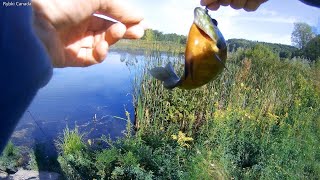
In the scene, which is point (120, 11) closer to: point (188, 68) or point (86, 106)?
point (188, 68)

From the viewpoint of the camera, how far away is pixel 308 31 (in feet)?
51.9

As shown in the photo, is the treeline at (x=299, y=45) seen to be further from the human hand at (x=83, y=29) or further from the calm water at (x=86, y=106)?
the human hand at (x=83, y=29)

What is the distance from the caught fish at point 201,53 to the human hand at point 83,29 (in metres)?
0.16

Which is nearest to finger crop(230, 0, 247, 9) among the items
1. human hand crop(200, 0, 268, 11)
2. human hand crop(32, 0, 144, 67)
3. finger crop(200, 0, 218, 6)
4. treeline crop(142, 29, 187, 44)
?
human hand crop(200, 0, 268, 11)

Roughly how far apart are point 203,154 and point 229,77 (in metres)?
2.29

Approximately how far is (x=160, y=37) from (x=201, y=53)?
15.3ft

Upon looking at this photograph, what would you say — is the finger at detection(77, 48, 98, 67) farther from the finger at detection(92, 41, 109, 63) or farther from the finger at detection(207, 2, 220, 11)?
the finger at detection(207, 2, 220, 11)

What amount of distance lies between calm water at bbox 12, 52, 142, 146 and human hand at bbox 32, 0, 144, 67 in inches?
152

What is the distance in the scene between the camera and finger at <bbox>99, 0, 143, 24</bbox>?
110 cm

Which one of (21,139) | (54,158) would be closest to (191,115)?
(54,158)

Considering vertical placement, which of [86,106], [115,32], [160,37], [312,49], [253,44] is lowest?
[86,106]

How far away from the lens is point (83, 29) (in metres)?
1.28

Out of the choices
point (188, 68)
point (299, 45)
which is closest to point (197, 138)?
point (188, 68)

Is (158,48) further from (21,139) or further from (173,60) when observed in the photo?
(21,139)
